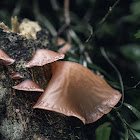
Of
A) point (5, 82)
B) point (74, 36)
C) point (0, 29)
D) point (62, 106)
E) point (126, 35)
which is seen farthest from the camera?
point (126, 35)

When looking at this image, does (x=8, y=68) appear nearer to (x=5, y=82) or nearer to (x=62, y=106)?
(x=5, y=82)

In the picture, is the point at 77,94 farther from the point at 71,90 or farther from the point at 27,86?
the point at 27,86

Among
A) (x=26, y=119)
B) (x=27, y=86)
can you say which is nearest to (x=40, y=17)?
(x=27, y=86)

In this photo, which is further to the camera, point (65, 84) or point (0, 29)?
point (0, 29)

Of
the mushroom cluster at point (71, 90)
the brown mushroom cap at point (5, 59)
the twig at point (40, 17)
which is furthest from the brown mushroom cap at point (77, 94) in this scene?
the twig at point (40, 17)

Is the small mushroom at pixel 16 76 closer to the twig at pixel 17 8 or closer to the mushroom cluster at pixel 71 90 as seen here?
the mushroom cluster at pixel 71 90

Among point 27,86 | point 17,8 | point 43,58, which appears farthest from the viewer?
point 17,8

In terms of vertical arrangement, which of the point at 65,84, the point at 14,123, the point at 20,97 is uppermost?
the point at 65,84

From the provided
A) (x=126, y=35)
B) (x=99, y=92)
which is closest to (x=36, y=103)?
(x=99, y=92)
